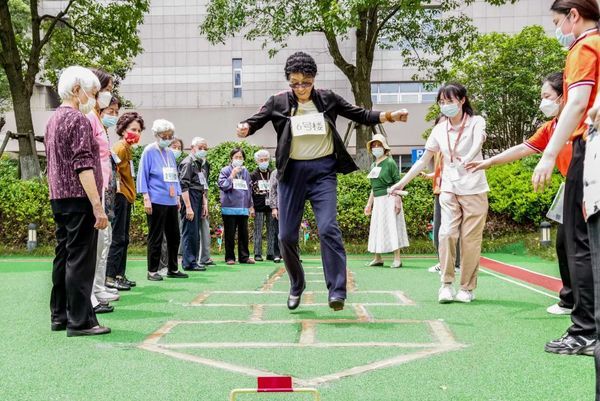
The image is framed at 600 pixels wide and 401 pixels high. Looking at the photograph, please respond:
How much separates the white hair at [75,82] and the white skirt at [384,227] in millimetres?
6187

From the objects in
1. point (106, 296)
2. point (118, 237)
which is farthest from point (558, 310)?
point (118, 237)

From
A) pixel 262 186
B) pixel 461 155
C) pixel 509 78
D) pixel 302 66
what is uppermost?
pixel 509 78

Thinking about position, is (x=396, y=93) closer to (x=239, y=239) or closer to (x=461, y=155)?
(x=239, y=239)

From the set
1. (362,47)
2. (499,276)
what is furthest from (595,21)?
(362,47)

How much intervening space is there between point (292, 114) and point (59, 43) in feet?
55.4

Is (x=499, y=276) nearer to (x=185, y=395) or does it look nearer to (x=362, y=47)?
(x=185, y=395)

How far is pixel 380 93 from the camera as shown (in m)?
41.8

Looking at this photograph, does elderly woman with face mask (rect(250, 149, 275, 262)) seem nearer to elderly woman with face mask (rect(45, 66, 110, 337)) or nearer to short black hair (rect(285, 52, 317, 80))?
short black hair (rect(285, 52, 317, 80))

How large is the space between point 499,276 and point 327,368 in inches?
231

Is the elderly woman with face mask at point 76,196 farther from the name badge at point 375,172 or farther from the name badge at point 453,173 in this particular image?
the name badge at point 375,172

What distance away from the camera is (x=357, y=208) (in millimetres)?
14547

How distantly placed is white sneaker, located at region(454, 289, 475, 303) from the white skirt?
392cm

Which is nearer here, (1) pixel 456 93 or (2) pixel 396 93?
(1) pixel 456 93

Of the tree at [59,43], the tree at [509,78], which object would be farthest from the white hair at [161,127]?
the tree at [509,78]
